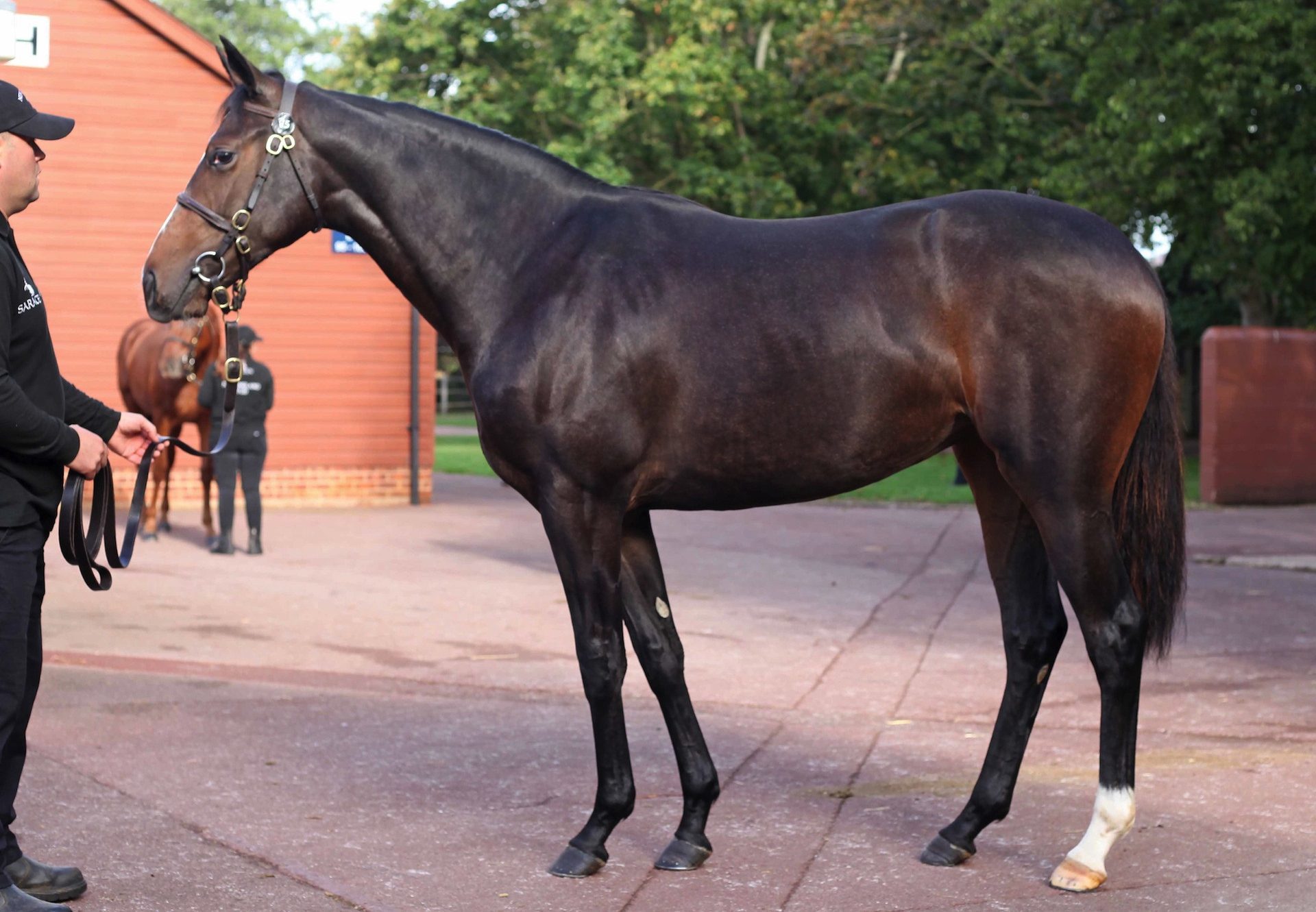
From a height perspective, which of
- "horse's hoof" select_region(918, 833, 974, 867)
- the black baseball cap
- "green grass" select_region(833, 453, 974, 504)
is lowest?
"green grass" select_region(833, 453, 974, 504)

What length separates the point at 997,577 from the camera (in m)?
4.91

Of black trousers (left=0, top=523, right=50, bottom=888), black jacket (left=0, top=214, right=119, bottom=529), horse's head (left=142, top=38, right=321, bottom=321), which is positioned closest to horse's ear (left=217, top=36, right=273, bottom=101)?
horse's head (left=142, top=38, right=321, bottom=321)

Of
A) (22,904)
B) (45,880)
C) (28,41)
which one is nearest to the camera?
(22,904)

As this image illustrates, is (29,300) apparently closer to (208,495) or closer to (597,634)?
(597,634)

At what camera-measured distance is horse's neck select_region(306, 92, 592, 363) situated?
15.3ft

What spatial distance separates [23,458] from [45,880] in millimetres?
1202

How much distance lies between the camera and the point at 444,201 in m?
4.70

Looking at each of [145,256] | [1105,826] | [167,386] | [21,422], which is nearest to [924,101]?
[145,256]

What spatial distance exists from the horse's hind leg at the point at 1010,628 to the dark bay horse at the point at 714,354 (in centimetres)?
1

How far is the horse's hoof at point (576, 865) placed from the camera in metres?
4.53

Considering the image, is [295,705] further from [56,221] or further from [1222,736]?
[56,221]

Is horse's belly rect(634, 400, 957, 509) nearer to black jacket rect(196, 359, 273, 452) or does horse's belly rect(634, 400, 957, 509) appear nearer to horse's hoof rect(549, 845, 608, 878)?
horse's hoof rect(549, 845, 608, 878)

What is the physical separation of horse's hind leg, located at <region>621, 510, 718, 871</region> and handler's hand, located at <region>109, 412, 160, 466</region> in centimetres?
147

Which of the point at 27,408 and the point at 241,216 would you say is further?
the point at 241,216
